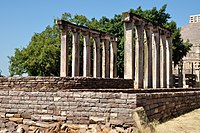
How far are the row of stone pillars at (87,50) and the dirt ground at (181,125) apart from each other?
1352 centimetres

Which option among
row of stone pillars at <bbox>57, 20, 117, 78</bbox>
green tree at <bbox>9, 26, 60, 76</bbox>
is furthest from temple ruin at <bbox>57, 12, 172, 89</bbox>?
green tree at <bbox>9, 26, 60, 76</bbox>

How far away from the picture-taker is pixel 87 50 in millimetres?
25141

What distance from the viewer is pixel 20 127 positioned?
9.09 meters

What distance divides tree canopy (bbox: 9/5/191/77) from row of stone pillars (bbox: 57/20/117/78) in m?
4.03

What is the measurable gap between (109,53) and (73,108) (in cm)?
1971

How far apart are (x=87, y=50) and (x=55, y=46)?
929 centimetres

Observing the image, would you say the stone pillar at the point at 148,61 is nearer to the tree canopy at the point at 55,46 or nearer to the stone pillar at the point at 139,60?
the stone pillar at the point at 139,60

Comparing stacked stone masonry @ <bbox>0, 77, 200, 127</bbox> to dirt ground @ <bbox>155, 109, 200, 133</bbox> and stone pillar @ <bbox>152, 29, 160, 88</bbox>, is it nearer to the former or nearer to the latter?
dirt ground @ <bbox>155, 109, 200, 133</bbox>

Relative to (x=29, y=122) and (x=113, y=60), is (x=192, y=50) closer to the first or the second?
(x=113, y=60)

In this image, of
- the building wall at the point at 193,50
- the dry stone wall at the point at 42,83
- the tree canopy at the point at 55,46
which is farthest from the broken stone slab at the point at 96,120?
the building wall at the point at 193,50

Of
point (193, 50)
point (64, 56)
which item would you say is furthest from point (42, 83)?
point (193, 50)

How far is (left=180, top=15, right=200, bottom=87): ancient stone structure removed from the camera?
46.9 metres

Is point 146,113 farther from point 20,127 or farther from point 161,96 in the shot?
point 20,127

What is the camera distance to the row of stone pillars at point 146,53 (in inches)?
782
